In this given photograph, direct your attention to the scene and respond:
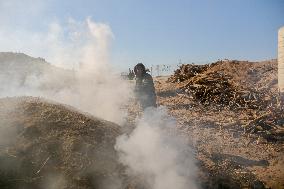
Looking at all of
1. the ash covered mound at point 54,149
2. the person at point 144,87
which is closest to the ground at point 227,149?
the person at point 144,87

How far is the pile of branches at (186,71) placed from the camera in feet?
55.4

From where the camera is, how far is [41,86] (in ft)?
61.5

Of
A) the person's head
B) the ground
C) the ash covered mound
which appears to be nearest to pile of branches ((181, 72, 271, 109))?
the ground

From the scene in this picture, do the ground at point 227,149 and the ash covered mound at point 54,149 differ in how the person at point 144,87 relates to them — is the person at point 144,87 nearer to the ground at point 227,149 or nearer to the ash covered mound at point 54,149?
the ash covered mound at point 54,149

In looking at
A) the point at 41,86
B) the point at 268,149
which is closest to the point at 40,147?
the point at 268,149

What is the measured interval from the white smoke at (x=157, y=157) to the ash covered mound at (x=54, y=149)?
340mm

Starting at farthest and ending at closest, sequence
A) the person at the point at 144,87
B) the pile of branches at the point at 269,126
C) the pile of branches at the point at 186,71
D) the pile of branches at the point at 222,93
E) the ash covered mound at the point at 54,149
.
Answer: the pile of branches at the point at 186,71, the pile of branches at the point at 222,93, the pile of branches at the point at 269,126, the person at the point at 144,87, the ash covered mound at the point at 54,149

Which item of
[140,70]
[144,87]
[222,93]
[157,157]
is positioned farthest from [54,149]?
[222,93]

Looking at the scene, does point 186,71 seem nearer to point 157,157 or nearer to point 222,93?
point 222,93

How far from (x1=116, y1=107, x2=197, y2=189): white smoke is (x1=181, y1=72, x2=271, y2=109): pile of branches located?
5.35 meters

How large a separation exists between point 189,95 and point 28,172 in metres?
9.05

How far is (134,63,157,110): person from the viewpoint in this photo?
30.7ft

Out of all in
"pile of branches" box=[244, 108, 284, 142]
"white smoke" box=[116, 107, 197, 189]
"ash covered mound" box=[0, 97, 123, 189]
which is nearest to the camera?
"ash covered mound" box=[0, 97, 123, 189]

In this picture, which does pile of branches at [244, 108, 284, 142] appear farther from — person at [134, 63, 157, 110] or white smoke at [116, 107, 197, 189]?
person at [134, 63, 157, 110]
